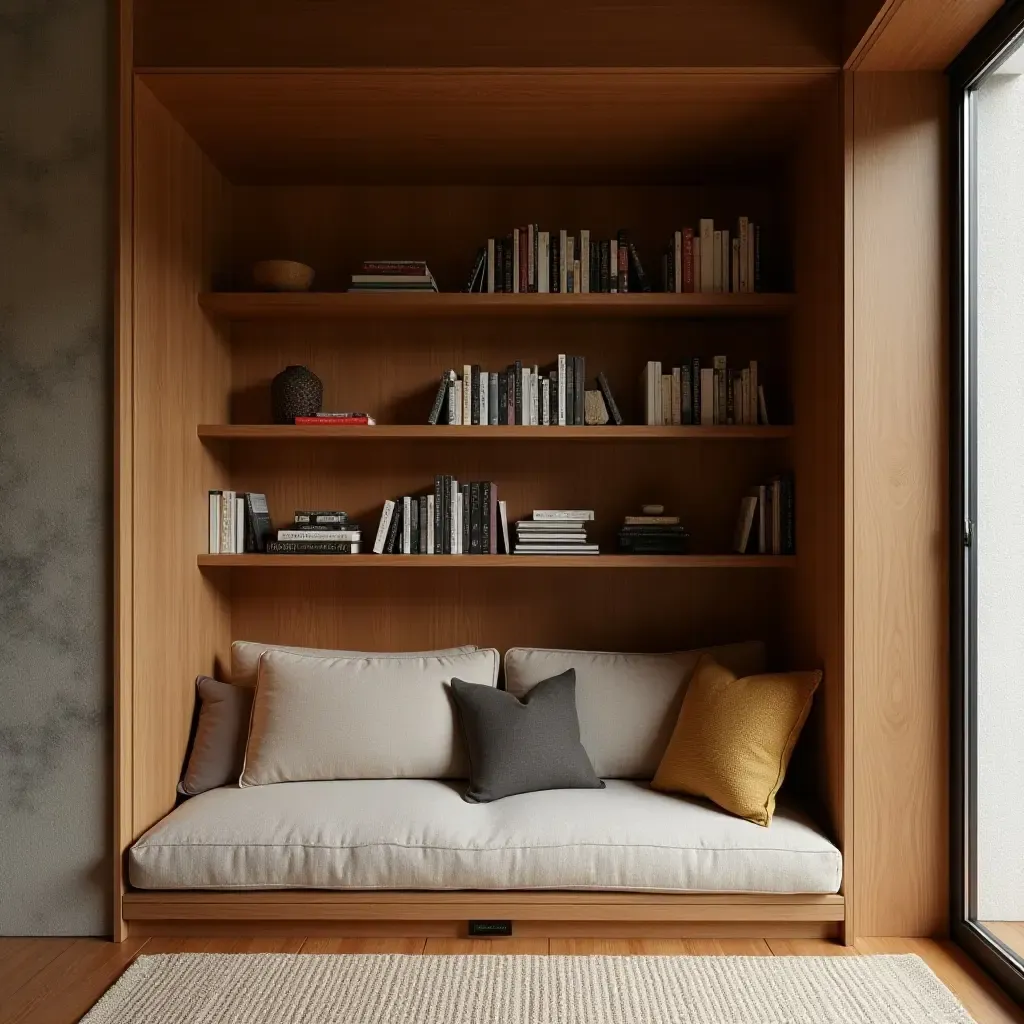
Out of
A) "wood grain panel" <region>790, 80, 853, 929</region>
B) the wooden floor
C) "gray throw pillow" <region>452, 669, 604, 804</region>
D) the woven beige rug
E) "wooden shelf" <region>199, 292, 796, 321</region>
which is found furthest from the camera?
"wooden shelf" <region>199, 292, 796, 321</region>

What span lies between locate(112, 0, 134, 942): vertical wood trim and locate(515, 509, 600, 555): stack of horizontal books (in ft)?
3.88

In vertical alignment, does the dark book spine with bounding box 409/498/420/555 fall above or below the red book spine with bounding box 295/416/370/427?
below

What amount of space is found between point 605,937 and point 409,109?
2.35 metres

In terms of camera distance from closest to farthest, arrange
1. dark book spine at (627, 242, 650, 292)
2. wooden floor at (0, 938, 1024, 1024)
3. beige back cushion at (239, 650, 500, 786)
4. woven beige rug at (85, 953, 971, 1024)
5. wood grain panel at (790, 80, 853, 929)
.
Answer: woven beige rug at (85, 953, 971, 1024) < wooden floor at (0, 938, 1024, 1024) < wood grain panel at (790, 80, 853, 929) < beige back cushion at (239, 650, 500, 786) < dark book spine at (627, 242, 650, 292)

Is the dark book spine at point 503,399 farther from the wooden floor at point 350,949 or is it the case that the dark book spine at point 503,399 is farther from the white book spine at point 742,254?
the wooden floor at point 350,949

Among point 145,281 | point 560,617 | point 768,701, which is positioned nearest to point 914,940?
point 768,701

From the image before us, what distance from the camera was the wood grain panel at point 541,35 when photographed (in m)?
2.59

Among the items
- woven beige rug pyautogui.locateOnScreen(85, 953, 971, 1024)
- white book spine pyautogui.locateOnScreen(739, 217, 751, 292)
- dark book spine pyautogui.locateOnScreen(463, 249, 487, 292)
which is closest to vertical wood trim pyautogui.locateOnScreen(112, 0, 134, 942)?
woven beige rug pyautogui.locateOnScreen(85, 953, 971, 1024)

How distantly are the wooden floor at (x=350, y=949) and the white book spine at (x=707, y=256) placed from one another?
1949mm

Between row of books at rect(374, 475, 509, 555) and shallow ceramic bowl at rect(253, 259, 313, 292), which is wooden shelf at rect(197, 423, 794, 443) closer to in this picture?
row of books at rect(374, 475, 509, 555)

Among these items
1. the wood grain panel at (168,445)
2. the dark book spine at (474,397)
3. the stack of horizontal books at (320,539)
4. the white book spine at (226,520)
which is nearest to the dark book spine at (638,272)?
the dark book spine at (474,397)

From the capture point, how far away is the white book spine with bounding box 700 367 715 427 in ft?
10.4

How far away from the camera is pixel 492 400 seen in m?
3.17

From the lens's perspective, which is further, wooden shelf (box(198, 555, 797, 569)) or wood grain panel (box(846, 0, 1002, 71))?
wooden shelf (box(198, 555, 797, 569))
